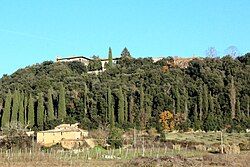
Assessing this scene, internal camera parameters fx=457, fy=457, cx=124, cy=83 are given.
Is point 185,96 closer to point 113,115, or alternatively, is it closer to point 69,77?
point 113,115

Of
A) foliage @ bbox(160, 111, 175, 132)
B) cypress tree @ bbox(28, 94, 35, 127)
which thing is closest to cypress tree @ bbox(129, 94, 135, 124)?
foliage @ bbox(160, 111, 175, 132)

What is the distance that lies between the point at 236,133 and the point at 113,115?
60.1ft

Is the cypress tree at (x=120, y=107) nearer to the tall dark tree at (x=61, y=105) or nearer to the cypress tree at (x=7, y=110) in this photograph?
the tall dark tree at (x=61, y=105)

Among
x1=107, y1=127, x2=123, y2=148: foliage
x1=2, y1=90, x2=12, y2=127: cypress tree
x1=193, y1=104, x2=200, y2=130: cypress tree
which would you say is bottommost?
x1=107, y1=127, x2=123, y2=148: foliage

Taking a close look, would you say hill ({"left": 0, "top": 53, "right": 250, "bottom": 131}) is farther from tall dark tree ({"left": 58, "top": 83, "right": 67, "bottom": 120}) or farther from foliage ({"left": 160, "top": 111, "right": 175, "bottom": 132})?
foliage ({"left": 160, "top": 111, "right": 175, "bottom": 132})

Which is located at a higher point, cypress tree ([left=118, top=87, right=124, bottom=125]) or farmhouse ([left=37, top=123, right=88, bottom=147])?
cypress tree ([left=118, top=87, right=124, bottom=125])

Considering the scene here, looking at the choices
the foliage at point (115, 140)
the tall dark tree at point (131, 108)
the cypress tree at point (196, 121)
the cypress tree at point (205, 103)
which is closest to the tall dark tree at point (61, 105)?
the tall dark tree at point (131, 108)

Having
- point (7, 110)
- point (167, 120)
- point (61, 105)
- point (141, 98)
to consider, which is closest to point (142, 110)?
point (141, 98)

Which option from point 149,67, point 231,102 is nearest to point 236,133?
point 231,102

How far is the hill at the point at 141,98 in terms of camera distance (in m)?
67.6

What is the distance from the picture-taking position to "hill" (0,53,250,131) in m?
67.6

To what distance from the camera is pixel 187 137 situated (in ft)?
191

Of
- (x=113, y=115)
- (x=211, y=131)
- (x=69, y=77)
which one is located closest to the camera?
(x=211, y=131)

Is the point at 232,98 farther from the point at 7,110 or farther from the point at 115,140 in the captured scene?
the point at 7,110
